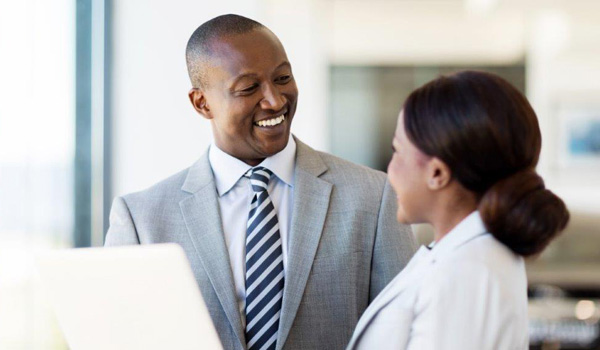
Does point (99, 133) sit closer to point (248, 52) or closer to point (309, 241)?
point (248, 52)

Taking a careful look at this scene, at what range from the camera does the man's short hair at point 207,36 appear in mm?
1953

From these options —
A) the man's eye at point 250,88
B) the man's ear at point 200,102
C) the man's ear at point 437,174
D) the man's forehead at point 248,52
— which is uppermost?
the man's forehead at point 248,52

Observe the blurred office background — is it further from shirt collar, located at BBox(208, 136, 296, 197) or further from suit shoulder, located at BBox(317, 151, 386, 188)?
shirt collar, located at BBox(208, 136, 296, 197)

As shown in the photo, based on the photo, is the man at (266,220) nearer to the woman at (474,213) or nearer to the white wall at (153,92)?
the woman at (474,213)

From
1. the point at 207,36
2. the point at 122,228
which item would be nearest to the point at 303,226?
the point at 122,228

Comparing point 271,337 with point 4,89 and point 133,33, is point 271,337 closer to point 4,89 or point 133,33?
point 4,89

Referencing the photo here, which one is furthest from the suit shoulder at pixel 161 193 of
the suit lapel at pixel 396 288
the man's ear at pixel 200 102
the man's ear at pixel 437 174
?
the man's ear at pixel 437 174

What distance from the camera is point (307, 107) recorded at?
243 inches

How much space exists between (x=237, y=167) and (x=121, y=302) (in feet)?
2.02

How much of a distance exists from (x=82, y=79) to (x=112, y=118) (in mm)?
259

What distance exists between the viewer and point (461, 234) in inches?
55.6

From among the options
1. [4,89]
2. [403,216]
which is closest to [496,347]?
[403,216]

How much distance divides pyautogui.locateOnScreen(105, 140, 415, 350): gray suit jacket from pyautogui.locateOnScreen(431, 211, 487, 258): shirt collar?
17.3 inches

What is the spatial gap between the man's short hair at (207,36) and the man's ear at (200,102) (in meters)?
0.02
